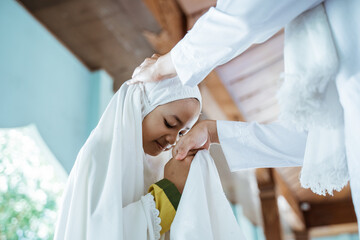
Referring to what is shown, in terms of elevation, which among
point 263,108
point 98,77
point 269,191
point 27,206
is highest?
point 98,77

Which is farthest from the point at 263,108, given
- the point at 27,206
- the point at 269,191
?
the point at 27,206

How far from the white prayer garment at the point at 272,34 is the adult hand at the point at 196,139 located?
208 millimetres

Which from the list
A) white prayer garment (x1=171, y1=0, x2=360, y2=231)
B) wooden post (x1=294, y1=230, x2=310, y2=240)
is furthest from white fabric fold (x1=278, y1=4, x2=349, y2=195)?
wooden post (x1=294, y1=230, x2=310, y2=240)

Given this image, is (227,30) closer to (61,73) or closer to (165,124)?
(165,124)

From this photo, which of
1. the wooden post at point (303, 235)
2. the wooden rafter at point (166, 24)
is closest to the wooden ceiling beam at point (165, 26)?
the wooden rafter at point (166, 24)

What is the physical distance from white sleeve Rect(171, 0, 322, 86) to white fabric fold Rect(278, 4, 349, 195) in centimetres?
5

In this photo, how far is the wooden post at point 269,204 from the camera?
549 centimetres

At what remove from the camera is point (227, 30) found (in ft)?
3.03

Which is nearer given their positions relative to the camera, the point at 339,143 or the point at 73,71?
the point at 339,143

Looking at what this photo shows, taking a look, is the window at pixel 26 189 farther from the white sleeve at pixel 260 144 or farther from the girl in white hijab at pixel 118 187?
the white sleeve at pixel 260 144

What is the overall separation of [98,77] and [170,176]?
2.31 meters

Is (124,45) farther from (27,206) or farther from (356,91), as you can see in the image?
(356,91)

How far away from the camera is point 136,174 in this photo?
1238 millimetres

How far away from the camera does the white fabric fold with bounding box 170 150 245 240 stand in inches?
39.8
